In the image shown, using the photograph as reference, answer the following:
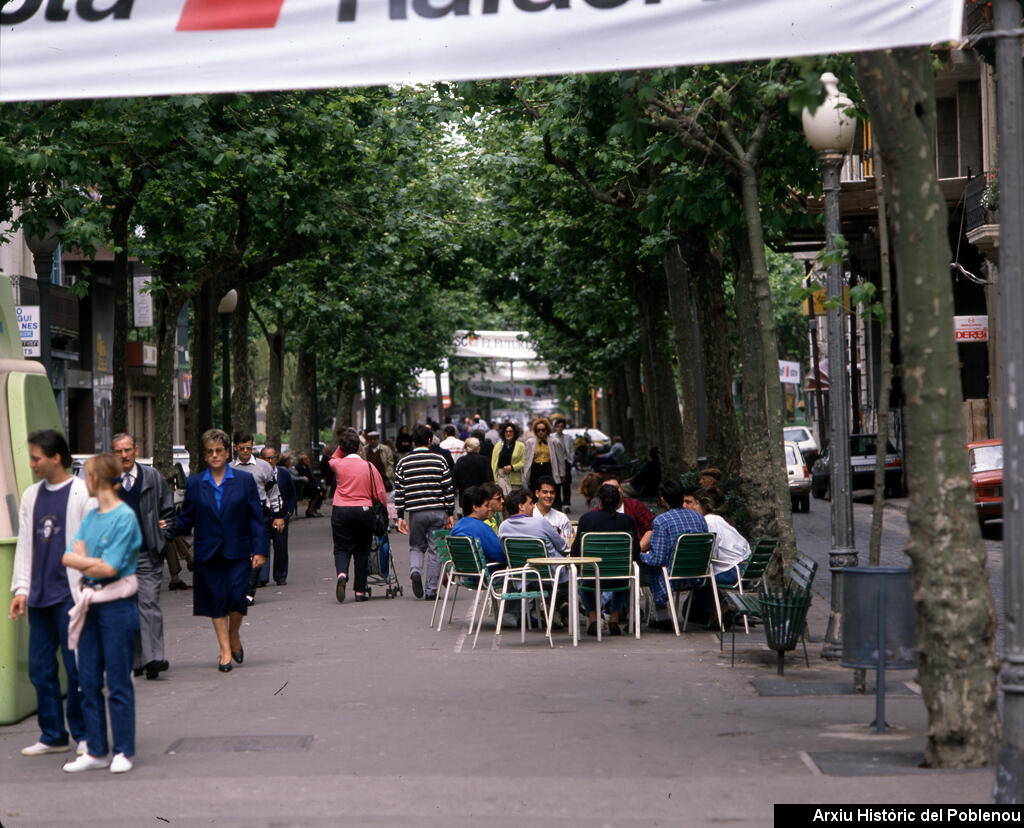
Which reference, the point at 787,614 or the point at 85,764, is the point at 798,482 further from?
the point at 85,764

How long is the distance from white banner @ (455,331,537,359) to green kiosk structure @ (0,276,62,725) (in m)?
46.0

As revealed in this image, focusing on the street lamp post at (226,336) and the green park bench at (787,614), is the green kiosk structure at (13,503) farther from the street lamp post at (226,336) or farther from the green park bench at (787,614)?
the street lamp post at (226,336)

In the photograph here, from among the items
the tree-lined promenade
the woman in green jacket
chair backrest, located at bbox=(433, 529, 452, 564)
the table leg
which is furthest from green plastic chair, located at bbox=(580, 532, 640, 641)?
the woman in green jacket

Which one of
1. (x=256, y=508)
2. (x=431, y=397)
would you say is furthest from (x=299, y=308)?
(x=431, y=397)

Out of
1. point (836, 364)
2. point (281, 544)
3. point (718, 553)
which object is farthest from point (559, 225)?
point (836, 364)

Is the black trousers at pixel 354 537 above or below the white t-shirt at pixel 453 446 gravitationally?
below

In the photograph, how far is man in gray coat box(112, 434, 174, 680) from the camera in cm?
1085

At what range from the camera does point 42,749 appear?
828cm

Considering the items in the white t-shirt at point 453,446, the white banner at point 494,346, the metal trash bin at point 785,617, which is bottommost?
the metal trash bin at point 785,617

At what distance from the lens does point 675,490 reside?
14.3 m

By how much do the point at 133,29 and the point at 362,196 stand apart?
1936cm

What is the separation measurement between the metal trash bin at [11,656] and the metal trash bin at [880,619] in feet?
16.0

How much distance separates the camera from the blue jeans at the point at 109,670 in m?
7.73

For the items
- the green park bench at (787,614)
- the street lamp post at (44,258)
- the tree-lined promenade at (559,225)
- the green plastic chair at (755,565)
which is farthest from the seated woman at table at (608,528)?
the street lamp post at (44,258)
